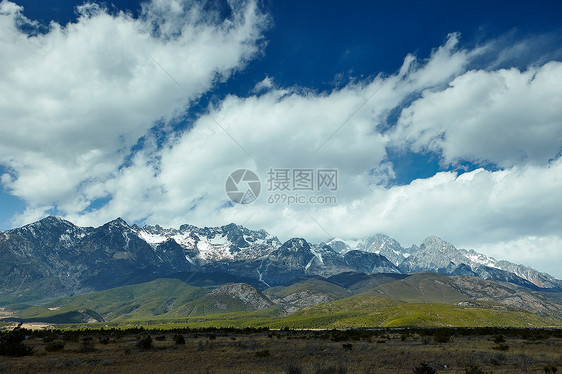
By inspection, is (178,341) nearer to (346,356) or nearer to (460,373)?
(346,356)

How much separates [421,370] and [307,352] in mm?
14532

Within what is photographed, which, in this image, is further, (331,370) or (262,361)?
(262,361)

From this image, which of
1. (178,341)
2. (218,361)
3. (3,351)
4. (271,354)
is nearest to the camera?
(218,361)

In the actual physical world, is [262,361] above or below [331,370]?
below

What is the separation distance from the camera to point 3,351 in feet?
109

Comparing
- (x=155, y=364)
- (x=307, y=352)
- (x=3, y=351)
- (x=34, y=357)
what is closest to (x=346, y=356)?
(x=307, y=352)

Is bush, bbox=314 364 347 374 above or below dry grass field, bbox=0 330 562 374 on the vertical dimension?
above

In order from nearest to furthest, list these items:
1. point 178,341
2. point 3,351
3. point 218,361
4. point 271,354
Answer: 1. point 218,361
2. point 3,351
3. point 271,354
4. point 178,341

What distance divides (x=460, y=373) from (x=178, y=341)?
3379cm

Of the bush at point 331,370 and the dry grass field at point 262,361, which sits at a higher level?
the bush at point 331,370

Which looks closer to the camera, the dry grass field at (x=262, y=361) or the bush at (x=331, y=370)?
the bush at (x=331, y=370)

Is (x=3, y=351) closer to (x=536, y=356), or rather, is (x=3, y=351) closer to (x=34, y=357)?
(x=34, y=357)

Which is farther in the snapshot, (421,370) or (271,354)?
(271,354)

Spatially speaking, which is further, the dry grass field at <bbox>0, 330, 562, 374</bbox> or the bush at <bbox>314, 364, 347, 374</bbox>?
the dry grass field at <bbox>0, 330, 562, 374</bbox>
